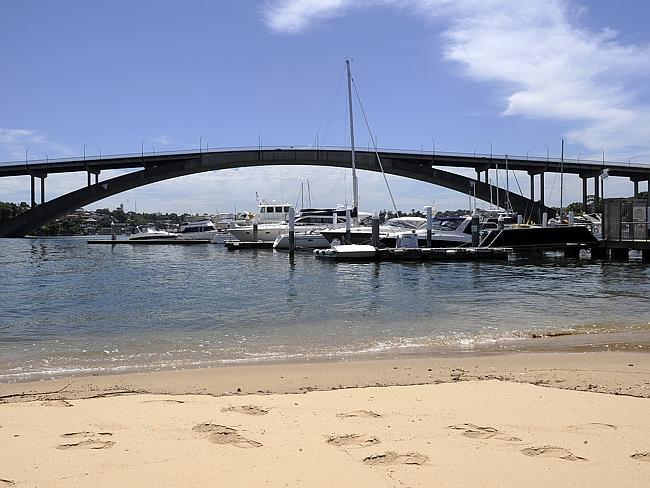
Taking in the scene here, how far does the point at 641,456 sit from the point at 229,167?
88.7 m

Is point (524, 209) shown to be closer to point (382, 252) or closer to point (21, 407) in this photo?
point (382, 252)

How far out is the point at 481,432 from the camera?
519 cm

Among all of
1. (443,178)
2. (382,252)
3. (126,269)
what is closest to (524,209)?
(443,178)

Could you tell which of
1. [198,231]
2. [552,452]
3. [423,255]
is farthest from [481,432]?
[198,231]

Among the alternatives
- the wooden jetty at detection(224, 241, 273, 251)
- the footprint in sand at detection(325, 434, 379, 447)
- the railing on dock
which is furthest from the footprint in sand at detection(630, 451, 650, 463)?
the wooden jetty at detection(224, 241, 273, 251)

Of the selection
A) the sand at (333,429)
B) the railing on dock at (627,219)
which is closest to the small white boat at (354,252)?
the railing on dock at (627,219)

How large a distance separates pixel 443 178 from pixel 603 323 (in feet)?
262

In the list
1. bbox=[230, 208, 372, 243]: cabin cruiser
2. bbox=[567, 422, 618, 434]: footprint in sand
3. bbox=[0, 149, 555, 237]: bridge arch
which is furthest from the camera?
bbox=[0, 149, 555, 237]: bridge arch

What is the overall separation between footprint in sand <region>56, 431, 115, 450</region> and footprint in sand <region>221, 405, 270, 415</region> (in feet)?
4.28

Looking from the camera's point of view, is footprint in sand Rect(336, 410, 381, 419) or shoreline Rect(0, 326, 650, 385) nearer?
footprint in sand Rect(336, 410, 381, 419)

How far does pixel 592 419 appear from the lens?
5.58 metres

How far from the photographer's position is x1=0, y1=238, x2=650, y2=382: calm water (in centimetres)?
1027

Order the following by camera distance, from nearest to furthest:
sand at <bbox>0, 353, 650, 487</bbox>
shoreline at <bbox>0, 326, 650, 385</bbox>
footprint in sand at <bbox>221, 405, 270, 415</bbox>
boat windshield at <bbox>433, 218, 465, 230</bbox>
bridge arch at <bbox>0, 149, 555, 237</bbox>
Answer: sand at <bbox>0, 353, 650, 487</bbox>, footprint in sand at <bbox>221, 405, 270, 415</bbox>, shoreline at <bbox>0, 326, 650, 385</bbox>, boat windshield at <bbox>433, 218, 465, 230</bbox>, bridge arch at <bbox>0, 149, 555, 237</bbox>

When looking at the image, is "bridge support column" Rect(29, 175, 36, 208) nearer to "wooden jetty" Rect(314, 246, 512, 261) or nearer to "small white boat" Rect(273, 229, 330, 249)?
"small white boat" Rect(273, 229, 330, 249)
